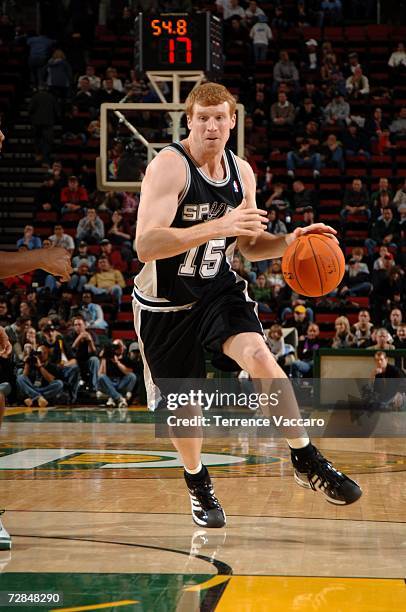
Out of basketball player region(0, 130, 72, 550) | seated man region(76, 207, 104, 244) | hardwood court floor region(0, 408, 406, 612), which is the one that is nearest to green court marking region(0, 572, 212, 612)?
hardwood court floor region(0, 408, 406, 612)

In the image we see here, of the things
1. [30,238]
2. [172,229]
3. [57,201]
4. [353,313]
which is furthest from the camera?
[57,201]

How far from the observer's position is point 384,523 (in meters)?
5.42

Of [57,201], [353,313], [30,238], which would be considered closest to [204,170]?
[353,313]

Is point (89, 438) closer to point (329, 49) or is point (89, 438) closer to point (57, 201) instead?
point (57, 201)

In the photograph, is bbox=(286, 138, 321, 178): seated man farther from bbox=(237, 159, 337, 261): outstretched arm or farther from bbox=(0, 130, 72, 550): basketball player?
A: bbox=(0, 130, 72, 550): basketball player

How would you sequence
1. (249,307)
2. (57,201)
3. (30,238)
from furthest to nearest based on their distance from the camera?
(57,201)
(30,238)
(249,307)

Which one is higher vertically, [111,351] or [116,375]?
[111,351]

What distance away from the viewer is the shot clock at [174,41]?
1266 centimetres

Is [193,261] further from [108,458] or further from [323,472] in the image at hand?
[108,458]

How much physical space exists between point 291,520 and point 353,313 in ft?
31.6

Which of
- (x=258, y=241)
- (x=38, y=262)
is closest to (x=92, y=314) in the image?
(x=258, y=241)

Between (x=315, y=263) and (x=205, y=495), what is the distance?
53.8 inches

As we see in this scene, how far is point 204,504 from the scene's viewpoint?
536 cm

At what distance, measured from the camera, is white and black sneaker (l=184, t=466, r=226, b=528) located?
208 inches
